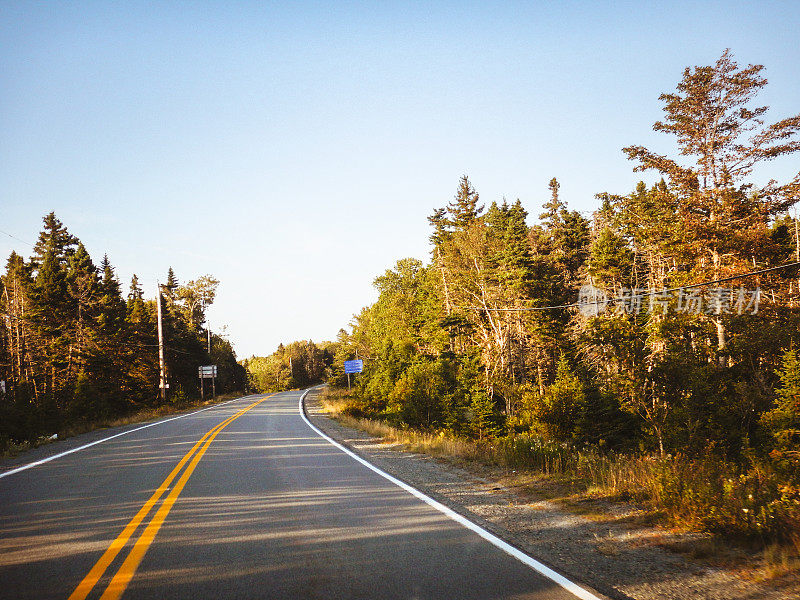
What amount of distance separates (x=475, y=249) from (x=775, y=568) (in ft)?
101

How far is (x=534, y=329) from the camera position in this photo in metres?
34.0

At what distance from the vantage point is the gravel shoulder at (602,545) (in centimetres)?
382

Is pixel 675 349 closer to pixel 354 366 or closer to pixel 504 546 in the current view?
pixel 504 546

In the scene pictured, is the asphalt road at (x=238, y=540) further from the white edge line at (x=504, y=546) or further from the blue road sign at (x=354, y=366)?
the blue road sign at (x=354, y=366)

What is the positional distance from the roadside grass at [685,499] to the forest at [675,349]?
0.12 feet

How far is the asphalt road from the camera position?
3.87 m

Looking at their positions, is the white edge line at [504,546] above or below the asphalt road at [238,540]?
below

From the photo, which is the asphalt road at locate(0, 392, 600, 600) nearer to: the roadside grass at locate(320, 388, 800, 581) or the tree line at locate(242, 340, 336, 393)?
the roadside grass at locate(320, 388, 800, 581)

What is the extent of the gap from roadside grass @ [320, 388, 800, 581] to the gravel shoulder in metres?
0.15

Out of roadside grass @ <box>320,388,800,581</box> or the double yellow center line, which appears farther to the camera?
roadside grass @ <box>320,388,800,581</box>

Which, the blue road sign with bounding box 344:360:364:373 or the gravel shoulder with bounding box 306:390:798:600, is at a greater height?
the blue road sign with bounding box 344:360:364:373

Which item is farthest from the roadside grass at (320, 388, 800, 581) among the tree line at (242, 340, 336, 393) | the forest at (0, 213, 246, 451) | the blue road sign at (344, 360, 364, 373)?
the tree line at (242, 340, 336, 393)

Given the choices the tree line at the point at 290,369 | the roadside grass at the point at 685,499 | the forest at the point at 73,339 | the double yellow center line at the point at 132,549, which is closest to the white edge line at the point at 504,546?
the roadside grass at the point at 685,499

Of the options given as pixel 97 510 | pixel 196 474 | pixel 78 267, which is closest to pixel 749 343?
pixel 196 474
